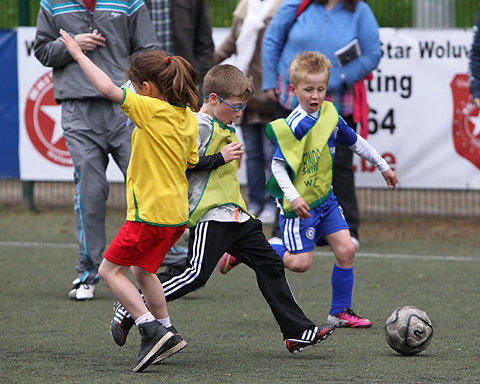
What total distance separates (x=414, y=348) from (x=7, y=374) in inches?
74.2

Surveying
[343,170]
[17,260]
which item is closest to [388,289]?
[343,170]

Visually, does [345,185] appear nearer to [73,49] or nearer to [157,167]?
[157,167]

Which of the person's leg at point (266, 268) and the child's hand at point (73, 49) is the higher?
the child's hand at point (73, 49)

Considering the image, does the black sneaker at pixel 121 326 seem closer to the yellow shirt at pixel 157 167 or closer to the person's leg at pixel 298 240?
the yellow shirt at pixel 157 167

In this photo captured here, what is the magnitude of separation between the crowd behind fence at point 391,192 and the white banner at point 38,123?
349 millimetres

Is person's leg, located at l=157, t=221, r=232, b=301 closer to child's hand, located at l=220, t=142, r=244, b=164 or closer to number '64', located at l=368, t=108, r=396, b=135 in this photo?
child's hand, located at l=220, t=142, r=244, b=164

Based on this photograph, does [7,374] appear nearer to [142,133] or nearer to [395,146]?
[142,133]

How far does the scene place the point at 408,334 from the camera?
15.5ft

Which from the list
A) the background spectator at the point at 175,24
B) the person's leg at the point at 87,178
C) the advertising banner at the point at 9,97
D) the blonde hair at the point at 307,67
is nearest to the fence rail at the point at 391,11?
the advertising banner at the point at 9,97

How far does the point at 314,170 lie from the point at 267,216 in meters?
4.33

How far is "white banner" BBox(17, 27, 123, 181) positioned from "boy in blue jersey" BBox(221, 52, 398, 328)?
197 inches

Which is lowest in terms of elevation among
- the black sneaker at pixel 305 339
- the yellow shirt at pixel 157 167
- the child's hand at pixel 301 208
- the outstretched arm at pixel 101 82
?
the black sneaker at pixel 305 339

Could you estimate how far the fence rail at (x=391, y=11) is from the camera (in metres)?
10.9

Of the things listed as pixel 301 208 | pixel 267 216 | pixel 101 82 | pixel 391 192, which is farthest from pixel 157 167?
pixel 391 192
